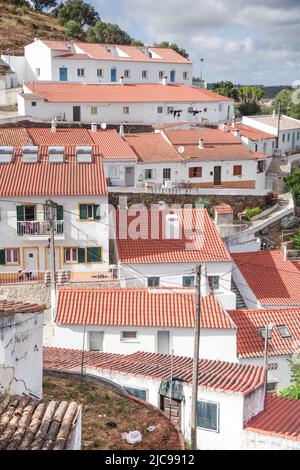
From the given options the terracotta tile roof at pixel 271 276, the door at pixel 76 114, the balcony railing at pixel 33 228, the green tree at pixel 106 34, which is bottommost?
the terracotta tile roof at pixel 271 276

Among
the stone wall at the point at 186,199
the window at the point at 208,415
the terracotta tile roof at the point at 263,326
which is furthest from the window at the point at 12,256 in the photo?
the window at the point at 208,415

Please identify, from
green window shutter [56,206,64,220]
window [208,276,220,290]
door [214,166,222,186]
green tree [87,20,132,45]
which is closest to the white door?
green window shutter [56,206,64,220]

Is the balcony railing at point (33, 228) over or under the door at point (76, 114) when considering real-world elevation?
under

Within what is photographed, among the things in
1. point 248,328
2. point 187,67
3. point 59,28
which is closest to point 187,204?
point 248,328

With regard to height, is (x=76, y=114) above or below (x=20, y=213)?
above

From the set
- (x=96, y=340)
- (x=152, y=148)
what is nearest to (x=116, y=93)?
(x=152, y=148)

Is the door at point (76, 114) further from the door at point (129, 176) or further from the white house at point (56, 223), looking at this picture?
the white house at point (56, 223)

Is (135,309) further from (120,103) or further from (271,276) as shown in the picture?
(120,103)
